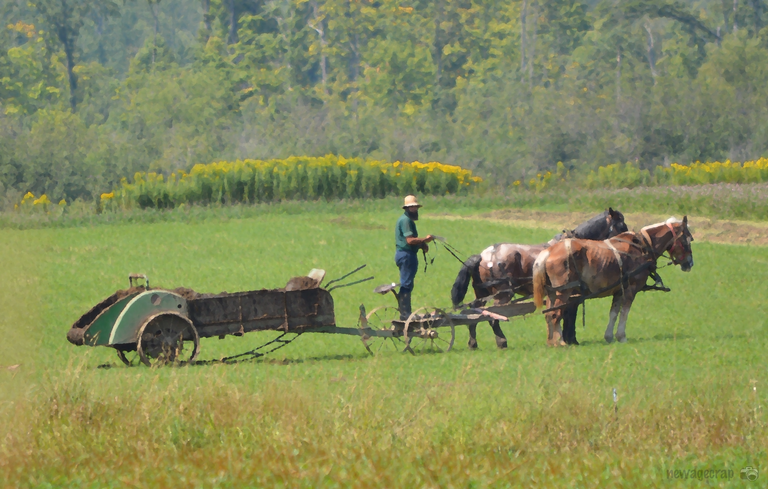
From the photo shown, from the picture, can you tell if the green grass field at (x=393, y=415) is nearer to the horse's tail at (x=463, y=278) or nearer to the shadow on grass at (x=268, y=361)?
the shadow on grass at (x=268, y=361)

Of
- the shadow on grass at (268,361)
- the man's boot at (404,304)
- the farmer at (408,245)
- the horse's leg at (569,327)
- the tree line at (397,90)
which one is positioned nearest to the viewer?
the shadow on grass at (268,361)

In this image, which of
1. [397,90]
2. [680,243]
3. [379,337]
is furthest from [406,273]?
[397,90]

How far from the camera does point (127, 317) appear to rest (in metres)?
13.3

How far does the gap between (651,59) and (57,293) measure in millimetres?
72198

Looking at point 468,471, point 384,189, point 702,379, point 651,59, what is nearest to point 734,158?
point 384,189

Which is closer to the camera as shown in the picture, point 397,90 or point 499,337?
point 499,337

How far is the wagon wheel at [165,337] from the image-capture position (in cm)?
1345

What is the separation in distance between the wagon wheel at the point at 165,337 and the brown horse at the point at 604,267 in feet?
16.1

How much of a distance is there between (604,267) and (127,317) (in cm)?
675

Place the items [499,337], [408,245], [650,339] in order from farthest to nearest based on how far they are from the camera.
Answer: [650,339] → [499,337] → [408,245]

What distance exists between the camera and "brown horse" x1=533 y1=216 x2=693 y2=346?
1546 centimetres

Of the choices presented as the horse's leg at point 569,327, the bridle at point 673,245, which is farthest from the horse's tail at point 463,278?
the bridle at point 673,245

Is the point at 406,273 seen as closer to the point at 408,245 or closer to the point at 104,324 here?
the point at 408,245

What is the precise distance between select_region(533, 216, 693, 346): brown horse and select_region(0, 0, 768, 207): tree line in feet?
103
